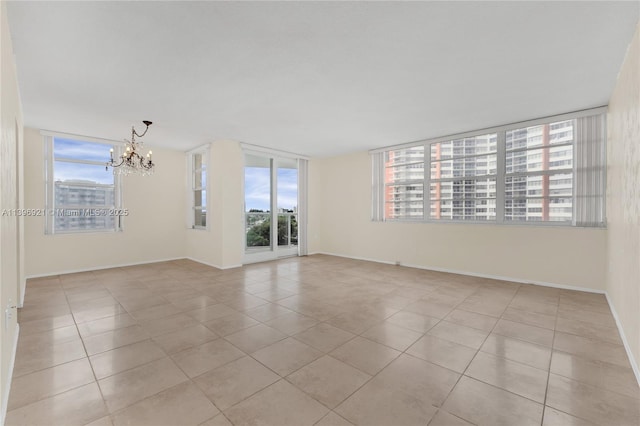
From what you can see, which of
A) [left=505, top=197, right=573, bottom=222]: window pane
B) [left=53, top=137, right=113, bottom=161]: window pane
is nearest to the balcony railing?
[left=53, top=137, right=113, bottom=161]: window pane

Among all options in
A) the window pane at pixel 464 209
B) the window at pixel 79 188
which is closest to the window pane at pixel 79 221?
the window at pixel 79 188

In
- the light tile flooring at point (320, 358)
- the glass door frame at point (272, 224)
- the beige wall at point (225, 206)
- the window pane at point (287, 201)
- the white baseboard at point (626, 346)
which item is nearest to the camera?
the light tile flooring at point (320, 358)

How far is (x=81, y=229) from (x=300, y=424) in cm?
616

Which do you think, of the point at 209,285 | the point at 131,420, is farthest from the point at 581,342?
the point at 209,285

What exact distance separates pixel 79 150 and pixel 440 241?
7371mm

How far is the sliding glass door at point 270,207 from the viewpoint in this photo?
A: 253 inches

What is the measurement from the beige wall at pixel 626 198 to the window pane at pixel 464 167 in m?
1.62

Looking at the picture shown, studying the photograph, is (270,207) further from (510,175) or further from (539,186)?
(539,186)

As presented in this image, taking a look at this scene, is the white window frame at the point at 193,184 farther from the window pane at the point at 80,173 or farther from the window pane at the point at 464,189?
the window pane at the point at 464,189

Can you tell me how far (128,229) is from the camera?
6.05 m

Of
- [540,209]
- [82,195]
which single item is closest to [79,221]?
[82,195]

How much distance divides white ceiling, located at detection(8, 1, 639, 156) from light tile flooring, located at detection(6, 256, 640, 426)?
2668mm

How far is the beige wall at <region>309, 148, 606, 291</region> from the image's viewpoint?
418cm

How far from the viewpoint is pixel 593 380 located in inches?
80.2
